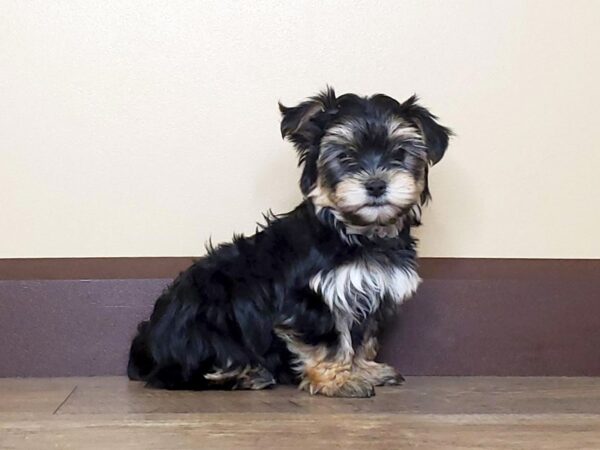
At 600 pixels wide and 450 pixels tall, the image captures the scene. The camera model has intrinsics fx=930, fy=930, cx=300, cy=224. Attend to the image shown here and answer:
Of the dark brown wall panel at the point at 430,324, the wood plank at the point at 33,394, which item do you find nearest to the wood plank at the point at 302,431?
the wood plank at the point at 33,394

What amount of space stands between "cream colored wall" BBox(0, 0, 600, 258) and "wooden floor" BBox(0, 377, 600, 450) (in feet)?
1.90

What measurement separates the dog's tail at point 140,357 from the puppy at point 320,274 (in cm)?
3

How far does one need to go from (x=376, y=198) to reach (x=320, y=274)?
0.27 meters

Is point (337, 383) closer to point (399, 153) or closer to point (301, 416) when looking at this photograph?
point (301, 416)

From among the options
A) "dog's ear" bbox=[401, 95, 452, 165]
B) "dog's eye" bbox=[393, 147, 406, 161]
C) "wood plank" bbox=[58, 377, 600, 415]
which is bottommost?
"wood plank" bbox=[58, 377, 600, 415]

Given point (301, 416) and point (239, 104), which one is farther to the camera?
point (239, 104)

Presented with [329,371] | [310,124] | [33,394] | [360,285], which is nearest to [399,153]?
[310,124]

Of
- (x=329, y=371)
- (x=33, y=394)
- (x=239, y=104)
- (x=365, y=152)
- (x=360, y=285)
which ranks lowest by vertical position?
(x=33, y=394)

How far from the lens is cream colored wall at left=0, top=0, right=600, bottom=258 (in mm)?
2910

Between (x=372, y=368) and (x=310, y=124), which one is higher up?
(x=310, y=124)

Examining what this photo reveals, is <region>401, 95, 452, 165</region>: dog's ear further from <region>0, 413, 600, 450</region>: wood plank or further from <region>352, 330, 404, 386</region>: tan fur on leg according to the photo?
<region>0, 413, 600, 450</region>: wood plank

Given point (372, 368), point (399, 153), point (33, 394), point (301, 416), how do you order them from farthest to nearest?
point (372, 368), point (33, 394), point (399, 153), point (301, 416)

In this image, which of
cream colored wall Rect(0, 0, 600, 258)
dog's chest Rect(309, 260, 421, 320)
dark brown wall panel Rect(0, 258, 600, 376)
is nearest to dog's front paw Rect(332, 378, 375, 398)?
dog's chest Rect(309, 260, 421, 320)

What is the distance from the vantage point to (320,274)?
246cm
